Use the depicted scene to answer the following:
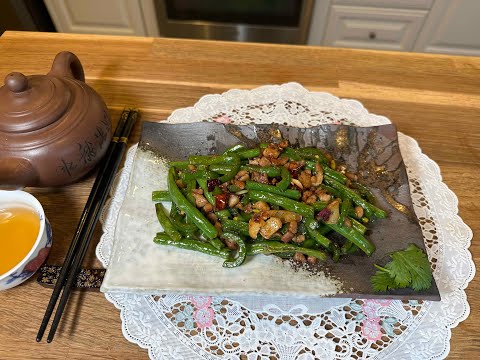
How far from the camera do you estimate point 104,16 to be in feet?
13.5

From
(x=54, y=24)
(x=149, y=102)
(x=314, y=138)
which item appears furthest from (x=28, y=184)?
(x=54, y=24)

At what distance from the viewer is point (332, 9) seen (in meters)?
3.79

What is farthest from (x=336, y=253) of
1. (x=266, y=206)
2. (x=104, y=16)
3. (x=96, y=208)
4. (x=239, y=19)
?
(x=104, y=16)

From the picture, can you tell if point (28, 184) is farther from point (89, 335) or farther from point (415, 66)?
point (415, 66)

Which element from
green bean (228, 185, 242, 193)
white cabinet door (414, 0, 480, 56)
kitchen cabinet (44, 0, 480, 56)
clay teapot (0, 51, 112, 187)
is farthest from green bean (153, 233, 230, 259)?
white cabinet door (414, 0, 480, 56)

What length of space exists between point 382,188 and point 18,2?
406cm

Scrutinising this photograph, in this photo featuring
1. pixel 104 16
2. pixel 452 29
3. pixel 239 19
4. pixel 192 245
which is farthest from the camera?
pixel 104 16

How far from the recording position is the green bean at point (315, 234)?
1415 mm

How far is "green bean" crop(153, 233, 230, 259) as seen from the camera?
1389mm

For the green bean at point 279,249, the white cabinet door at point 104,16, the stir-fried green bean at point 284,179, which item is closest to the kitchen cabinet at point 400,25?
the white cabinet door at point 104,16

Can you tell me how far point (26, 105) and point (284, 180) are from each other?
1039mm

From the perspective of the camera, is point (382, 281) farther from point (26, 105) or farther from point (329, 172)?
point (26, 105)

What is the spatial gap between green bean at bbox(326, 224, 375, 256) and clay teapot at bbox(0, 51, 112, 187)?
41.8 inches

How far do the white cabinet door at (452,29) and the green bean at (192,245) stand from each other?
3629 mm
